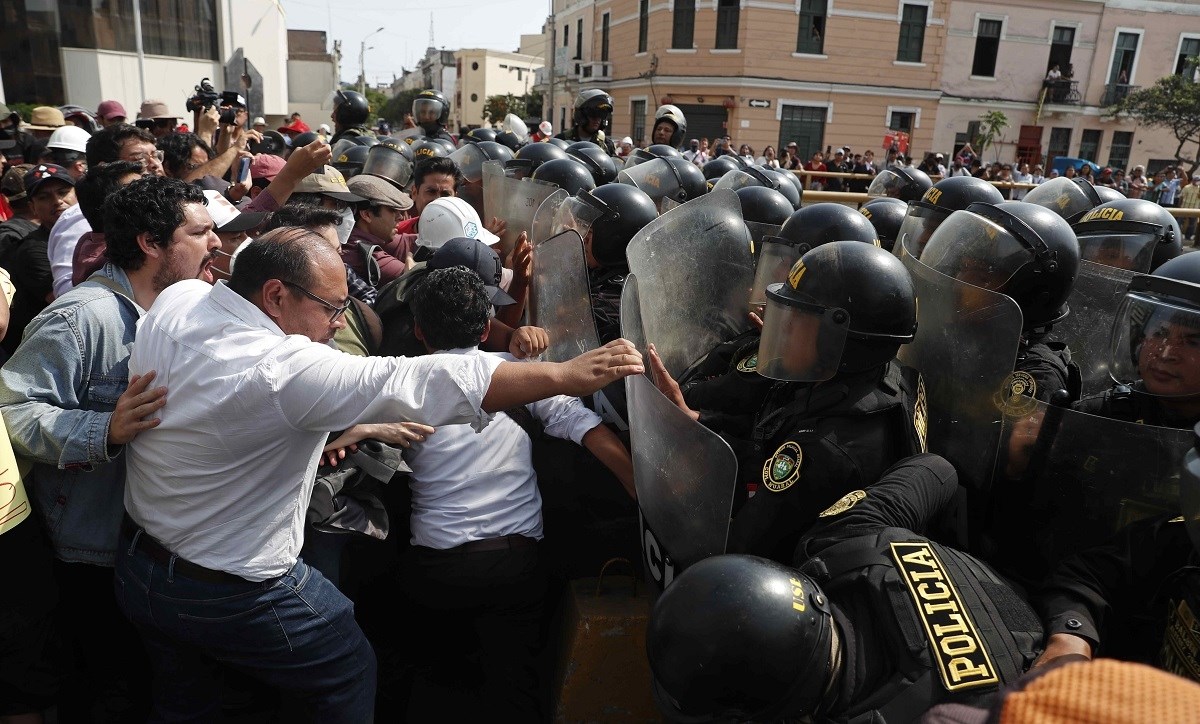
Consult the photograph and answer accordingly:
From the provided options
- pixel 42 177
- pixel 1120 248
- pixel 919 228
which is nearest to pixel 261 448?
pixel 919 228

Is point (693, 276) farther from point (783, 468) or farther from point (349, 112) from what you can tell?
point (349, 112)

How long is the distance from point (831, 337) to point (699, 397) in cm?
70

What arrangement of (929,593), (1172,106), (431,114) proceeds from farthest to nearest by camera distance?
(1172,106) → (431,114) → (929,593)

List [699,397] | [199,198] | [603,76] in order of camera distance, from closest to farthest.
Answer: [199,198] → [699,397] → [603,76]

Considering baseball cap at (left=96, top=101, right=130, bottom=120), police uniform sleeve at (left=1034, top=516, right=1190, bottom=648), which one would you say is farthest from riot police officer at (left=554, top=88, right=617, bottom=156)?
police uniform sleeve at (left=1034, top=516, right=1190, bottom=648)

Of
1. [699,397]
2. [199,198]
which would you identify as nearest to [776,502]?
[699,397]

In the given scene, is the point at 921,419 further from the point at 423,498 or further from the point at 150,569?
the point at 150,569

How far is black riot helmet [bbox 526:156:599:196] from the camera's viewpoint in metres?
4.85

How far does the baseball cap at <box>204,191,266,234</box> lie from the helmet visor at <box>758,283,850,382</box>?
2.05 meters

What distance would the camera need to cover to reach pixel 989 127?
29938 mm

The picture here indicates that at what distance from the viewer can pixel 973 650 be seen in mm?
1468

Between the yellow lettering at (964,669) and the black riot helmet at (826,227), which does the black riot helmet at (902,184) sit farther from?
the yellow lettering at (964,669)

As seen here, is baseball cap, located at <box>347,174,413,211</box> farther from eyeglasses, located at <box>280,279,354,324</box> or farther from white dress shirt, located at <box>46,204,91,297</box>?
eyeglasses, located at <box>280,279,354,324</box>

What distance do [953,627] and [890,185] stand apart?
5.68 m
